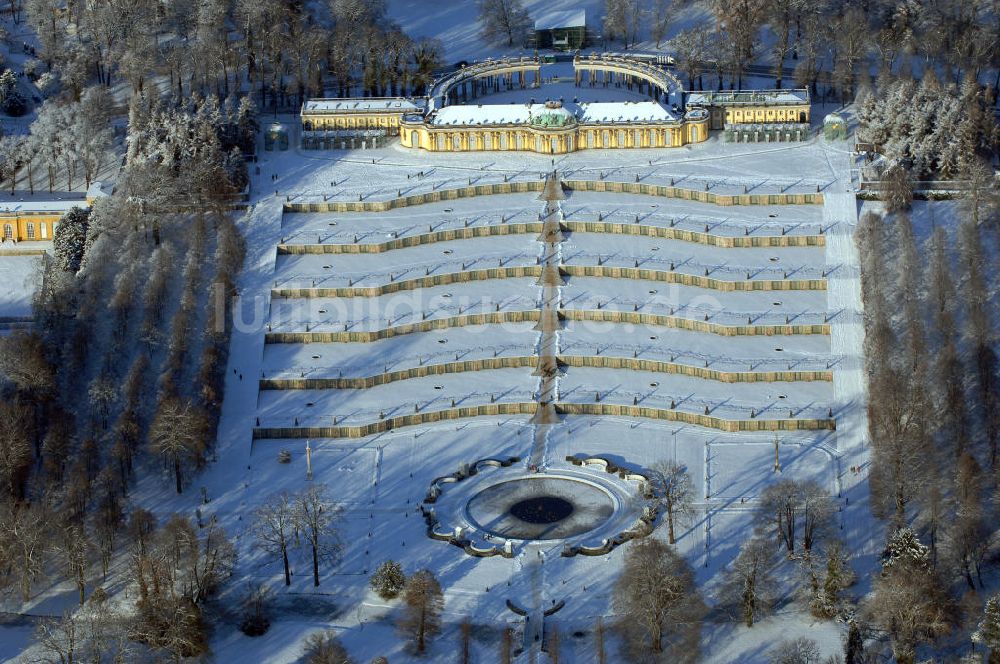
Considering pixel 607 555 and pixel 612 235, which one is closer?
pixel 607 555

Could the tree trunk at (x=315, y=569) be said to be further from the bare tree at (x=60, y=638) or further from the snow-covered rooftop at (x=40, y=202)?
the snow-covered rooftop at (x=40, y=202)

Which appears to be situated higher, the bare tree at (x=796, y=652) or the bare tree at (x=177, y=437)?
the bare tree at (x=177, y=437)

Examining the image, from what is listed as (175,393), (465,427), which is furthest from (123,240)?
(465,427)

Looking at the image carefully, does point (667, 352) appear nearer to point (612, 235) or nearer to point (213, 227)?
point (612, 235)

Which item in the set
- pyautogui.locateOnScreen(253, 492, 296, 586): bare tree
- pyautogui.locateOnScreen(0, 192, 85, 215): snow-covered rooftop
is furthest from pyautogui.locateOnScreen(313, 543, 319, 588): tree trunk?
pyautogui.locateOnScreen(0, 192, 85, 215): snow-covered rooftop

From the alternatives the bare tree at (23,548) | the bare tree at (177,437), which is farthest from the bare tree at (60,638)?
the bare tree at (177,437)
